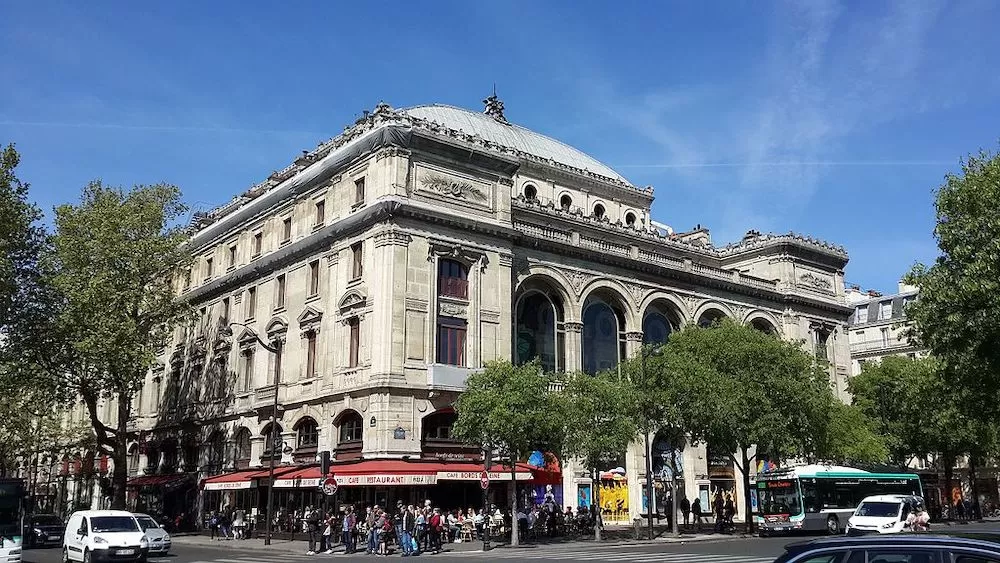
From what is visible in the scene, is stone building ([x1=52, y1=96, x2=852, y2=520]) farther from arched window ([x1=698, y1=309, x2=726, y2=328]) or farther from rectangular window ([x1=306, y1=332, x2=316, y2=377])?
arched window ([x1=698, y1=309, x2=726, y2=328])

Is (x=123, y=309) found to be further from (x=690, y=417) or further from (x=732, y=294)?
(x=732, y=294)

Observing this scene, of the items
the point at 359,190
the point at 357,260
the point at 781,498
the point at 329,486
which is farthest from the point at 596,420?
the point at 359,190

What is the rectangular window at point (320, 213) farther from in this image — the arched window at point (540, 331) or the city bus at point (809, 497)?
the city bus at point (809, 497)

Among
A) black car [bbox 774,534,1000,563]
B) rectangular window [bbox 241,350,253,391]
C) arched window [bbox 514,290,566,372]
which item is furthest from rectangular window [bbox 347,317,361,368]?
black car [bbox 774,534,1000,563]

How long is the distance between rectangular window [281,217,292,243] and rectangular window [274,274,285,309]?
2120 millimetres

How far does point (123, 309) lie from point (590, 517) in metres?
25.9

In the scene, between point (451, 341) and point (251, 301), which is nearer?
point (451, 341)

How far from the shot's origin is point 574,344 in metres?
47.0

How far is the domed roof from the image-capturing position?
56.8m

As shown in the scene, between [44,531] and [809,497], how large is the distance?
3454 cm

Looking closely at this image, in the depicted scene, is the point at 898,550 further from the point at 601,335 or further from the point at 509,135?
the point at 509,135

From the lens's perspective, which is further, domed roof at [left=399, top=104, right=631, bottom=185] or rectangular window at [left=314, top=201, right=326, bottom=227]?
domed roof at [left=399, top=104, right=631, bottom=185]

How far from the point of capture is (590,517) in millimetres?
40875

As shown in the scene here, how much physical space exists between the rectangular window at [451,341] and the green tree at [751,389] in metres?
9.83
